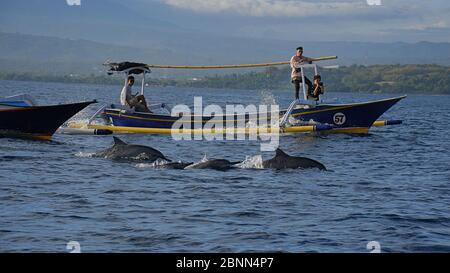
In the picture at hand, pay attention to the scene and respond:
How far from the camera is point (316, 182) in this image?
2305 centimetres

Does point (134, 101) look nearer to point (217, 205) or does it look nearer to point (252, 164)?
point (252, 164)

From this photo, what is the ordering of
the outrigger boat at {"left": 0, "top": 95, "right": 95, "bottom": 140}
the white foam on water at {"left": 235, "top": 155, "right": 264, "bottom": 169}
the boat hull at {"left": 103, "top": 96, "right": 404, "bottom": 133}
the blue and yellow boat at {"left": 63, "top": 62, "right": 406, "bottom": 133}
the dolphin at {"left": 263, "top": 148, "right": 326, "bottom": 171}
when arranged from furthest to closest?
the boat hull at {"left": 103, "top": 96, "right": 404, "bottom": 133} → the blue and yellow boat at {"left": 63, "top": 62, "right": 406, "bottom": 133} → the outrigger boat at {"left": 0, "top": 95, "right": 95, "bottom": 140} → the white foam on water at {"left": 235, "top": 155, "right": 264, "bottom": 169} → the dolphin at {"left": 263, "top": 148, "right": 326, "bottom": 171}

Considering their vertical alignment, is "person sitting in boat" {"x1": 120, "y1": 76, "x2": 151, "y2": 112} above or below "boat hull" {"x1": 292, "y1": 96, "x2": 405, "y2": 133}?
above

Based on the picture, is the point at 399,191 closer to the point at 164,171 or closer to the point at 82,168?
the point at 164,171

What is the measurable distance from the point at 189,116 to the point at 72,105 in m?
5.90

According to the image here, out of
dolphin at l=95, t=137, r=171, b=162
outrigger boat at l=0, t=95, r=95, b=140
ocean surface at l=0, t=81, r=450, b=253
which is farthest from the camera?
outrigger boat at l=0, t=95, r=95, b=140

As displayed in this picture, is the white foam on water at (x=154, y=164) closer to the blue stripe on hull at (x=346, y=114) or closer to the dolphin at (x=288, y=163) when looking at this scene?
the dolphin at (x=288, y=163)

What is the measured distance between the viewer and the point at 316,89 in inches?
1462

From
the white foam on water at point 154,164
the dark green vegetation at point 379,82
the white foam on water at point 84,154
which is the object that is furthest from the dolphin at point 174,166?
the dark green vegetation at point 379,82

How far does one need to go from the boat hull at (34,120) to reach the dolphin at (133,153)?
6219 millimetres

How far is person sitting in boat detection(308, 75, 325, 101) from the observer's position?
3644cm

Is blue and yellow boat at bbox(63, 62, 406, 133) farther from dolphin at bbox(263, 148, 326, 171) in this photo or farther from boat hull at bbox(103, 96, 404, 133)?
dolphin at bbox(263, 148, 326, 171)

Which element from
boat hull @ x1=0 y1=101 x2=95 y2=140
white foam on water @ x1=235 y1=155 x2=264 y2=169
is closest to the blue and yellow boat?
boat hull @ x1=0 y1=101 x2=95 y2=140

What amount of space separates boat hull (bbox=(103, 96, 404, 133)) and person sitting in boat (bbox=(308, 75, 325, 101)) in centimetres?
51
